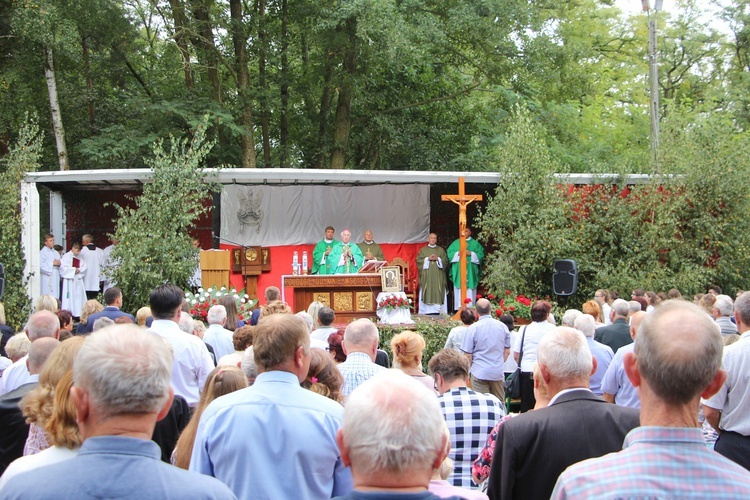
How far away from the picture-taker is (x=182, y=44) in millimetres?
22250

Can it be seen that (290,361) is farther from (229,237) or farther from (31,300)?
(229,237)

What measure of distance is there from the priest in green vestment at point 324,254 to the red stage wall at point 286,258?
2.36 feet

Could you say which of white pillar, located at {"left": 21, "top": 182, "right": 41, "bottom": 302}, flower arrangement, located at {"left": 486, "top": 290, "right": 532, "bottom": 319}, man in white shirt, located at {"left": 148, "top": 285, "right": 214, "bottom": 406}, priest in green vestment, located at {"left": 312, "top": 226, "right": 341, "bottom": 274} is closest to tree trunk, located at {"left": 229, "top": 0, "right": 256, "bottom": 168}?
priest in green vestment, located at {"left": 312, "top": 226, "right": 341, "bottom": 274}

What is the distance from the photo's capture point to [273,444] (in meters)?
3.20

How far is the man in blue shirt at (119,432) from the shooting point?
2.21m

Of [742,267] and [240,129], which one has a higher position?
[240,129]

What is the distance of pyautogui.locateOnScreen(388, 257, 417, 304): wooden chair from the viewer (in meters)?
18.3

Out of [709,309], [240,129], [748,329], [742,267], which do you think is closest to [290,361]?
[748,329]

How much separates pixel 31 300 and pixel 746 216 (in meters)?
14.3

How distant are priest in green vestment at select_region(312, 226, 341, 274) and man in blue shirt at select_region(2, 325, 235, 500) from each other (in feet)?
50.3

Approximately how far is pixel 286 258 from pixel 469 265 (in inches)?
160

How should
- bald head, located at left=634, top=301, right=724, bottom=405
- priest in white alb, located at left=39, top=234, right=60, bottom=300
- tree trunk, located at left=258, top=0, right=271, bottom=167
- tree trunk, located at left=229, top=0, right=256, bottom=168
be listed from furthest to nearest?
1. tree trunk, located at left=258, top=0, right=271, bottom=167
2. tree trunk, located at left=229, top=0, right=256, bottom=168
3. priest in white alb, located at left=39, top=234, right=60, bottom=300
4. bald head, located at left=634, top=301, right=724, bottom=405

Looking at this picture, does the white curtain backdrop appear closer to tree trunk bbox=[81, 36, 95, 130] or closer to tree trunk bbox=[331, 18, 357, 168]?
tree trunk bbox=[331, 18, 357, 168]

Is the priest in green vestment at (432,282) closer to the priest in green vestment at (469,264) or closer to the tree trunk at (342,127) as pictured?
the priest in green vestment at (469,264)
